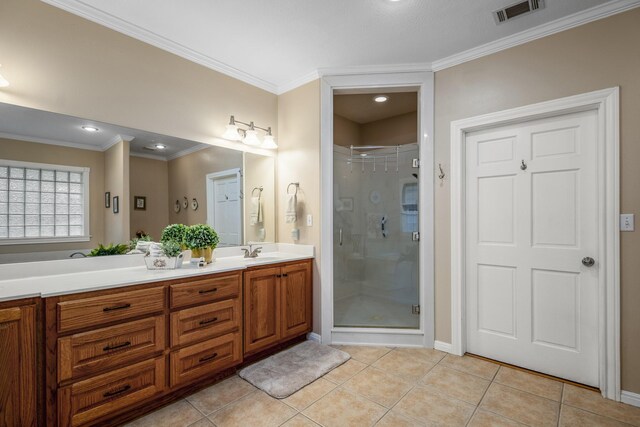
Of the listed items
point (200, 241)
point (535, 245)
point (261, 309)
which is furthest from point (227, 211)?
point (535, 245)

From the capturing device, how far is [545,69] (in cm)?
225

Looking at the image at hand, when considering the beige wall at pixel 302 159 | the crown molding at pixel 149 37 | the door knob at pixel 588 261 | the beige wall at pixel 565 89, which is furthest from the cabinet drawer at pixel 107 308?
the door knob at pixel 588 261

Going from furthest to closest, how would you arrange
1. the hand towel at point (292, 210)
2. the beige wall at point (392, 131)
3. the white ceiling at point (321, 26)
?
the beige wall at point (392, 131), the hand towel at point (292, 210), the white ceiling at point (321, 26)

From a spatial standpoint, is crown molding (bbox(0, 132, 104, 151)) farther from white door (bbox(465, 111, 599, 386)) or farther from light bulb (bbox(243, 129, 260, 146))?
white door (bbox(465, 111, 599, 386))

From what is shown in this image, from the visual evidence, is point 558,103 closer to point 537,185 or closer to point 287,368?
point 537,185

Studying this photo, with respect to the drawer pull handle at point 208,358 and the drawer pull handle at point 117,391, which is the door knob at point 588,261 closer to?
the drawer pull handle at point 208,358

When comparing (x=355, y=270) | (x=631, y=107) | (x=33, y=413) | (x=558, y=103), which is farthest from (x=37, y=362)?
(x=631, y=107)

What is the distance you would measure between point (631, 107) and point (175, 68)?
130 inches

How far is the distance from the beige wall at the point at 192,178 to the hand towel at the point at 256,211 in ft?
1.54

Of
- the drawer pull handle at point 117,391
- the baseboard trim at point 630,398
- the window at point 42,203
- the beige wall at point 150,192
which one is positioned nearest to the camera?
the drawer pull handle at point 117,391

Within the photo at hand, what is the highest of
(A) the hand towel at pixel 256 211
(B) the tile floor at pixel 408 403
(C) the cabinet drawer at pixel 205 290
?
(A) the hand towel at pixel 256 211

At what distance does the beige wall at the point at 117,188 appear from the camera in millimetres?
2156

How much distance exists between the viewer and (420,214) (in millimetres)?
2842

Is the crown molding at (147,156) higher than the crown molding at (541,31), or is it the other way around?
the crown molding at (541,31)
